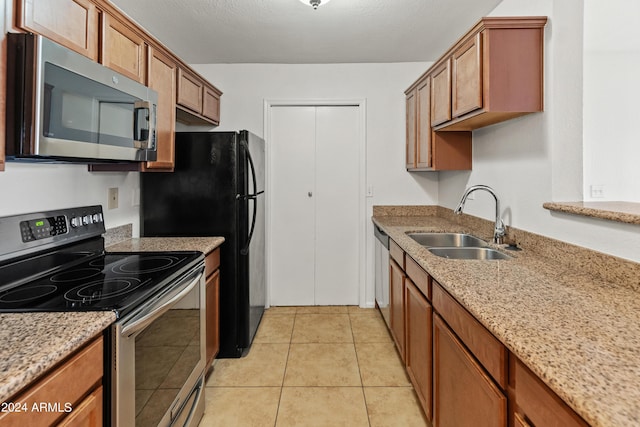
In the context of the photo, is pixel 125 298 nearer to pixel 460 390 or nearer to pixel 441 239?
pixel 460 390

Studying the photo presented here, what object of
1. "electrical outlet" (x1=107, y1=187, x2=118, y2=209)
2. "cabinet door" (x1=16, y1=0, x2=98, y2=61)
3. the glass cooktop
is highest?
"cabinet door" (x1=16, y1=0, x2=98, y2=61)

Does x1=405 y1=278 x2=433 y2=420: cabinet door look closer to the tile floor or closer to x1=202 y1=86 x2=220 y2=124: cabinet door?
the tile floor

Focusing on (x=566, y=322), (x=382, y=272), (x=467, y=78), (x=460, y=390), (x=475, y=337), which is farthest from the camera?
(x=382, y=272)

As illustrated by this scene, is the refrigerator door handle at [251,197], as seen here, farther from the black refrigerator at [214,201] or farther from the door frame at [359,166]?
the door frame at [359,166]

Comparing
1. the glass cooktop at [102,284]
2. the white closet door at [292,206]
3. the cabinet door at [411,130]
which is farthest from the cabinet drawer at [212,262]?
the cabinet door at [411,130]

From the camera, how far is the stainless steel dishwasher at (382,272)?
8.90 feet

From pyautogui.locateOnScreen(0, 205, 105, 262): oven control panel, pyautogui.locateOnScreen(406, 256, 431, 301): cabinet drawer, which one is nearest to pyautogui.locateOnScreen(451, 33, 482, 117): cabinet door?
pyautogui.locateOnScreen(406, 256, 431, 301): cabinet drawer

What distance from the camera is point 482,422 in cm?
108

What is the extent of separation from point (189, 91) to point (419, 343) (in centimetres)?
229

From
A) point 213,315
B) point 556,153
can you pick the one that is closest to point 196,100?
point 213,315

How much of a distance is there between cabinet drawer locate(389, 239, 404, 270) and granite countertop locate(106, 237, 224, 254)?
3.76 ft

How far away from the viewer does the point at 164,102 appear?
2.21 meters

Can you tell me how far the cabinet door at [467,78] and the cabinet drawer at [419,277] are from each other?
0.91m

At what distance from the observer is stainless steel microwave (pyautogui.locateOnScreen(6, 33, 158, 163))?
3.64 ft
